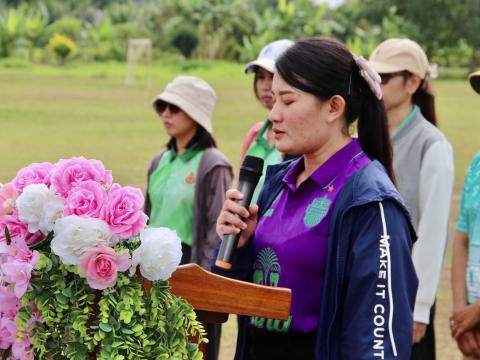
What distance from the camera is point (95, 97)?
82.2ft

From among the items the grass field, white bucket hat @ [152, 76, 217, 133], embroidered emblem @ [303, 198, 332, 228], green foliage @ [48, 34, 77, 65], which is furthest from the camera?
green foliage @ [48, 34, 77, 65]

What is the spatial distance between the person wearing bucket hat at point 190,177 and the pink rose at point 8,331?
2.61 metres

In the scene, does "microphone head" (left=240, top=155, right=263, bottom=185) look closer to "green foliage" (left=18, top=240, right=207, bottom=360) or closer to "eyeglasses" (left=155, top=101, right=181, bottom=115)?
"green foliage" (left=18, top=240, right=207, bottom=360)

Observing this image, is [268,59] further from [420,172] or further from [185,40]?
[185,40]

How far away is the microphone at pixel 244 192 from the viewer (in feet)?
8.68

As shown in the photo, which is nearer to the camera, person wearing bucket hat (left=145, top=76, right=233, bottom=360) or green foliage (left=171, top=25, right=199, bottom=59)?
person wearing bucket hat (left=145, top=76, right=233, bottom=360)

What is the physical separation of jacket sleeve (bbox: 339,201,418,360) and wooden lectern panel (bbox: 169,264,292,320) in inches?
7.9

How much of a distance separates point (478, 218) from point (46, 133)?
15456 millimetres

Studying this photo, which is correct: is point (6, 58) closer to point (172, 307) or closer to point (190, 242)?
point (190, 242)

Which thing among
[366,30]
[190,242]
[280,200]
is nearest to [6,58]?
[366,30]

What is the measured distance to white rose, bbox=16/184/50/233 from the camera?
2.15 metres

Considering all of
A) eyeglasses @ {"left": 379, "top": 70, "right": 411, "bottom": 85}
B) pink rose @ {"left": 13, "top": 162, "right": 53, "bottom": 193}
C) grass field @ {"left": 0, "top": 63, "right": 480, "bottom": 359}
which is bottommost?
pink rose @ {"left": 13, "top": 162, "right": 53, "bottom": 193}

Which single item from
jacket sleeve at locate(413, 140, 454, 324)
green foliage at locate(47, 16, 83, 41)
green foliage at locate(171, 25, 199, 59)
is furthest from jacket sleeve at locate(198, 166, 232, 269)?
green foliage at locate(171, 25, 199, 59)

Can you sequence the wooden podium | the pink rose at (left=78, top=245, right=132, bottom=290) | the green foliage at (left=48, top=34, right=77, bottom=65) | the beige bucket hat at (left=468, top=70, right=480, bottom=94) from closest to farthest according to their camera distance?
the pink rose at (left=78, top=245, right=132, bottom=290), the wooden podium, the beige bucket hat at (left=468, top=70, right=480, bottom=94), the green foliage at (left=48, top=34, right=77, bottom=65)
